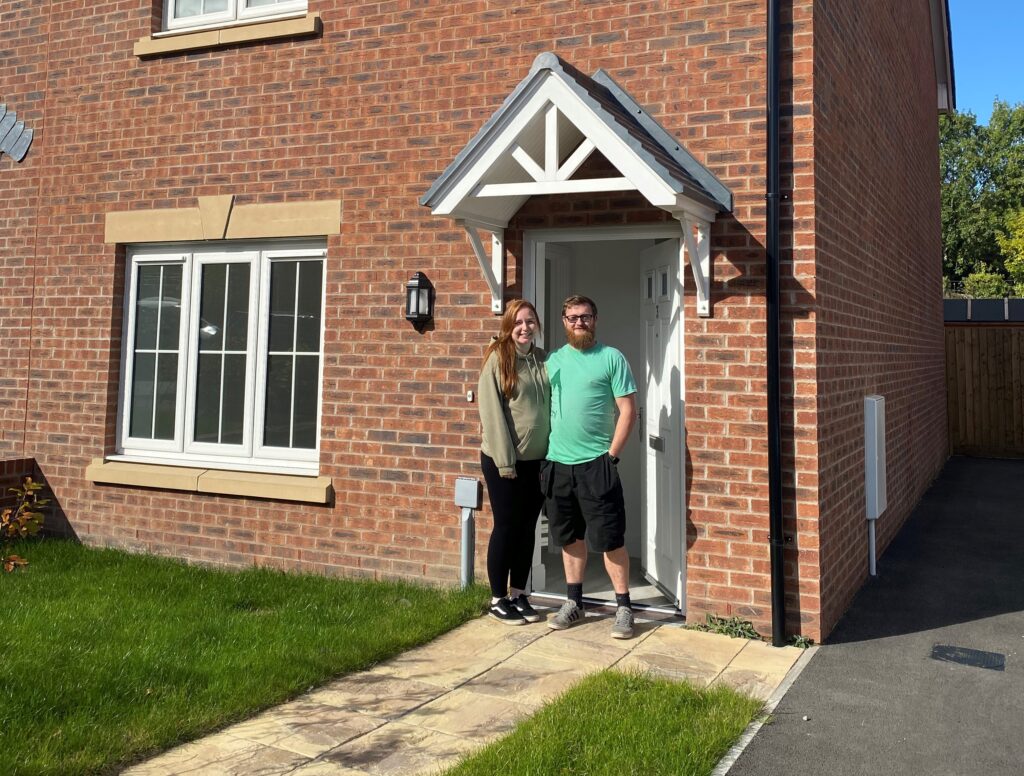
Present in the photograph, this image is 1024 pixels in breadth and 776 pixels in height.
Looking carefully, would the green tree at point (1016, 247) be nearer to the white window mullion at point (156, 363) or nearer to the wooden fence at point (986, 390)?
the wooden fence at point (986, 390)

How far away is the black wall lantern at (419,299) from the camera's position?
5594 mm

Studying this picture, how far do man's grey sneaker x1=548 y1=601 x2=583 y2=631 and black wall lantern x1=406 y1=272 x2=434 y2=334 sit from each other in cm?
213

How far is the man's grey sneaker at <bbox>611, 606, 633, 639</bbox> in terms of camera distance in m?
4.69

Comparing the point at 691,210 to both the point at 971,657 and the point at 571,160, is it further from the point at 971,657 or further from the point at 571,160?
the point at 971,657

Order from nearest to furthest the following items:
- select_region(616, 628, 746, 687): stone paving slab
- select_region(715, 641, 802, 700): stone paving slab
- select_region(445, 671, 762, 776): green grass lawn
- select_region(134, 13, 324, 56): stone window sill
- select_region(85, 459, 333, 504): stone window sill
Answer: select_region(445, 671, 762, 776): green grass lawn, select_region(715, 641, 802, 700): stone paving slab, select_region(616, 628, 746, 687): stone paving slab, select_region(85, 459, 333, 504): stone window sill, select_region(134, 13, 324, 56): stone window sill

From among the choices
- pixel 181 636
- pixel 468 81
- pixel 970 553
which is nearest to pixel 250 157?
pixel 468 81

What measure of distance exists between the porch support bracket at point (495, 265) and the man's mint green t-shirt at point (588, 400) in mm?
825

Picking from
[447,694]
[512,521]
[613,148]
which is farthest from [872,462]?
[447,694]

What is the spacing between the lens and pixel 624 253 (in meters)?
7.35

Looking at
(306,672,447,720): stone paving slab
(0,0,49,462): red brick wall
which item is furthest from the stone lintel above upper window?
(306,672,447,720): stone paving slab

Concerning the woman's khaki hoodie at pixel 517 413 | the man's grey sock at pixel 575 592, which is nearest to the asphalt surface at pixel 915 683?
the man's grey sock at pixel 575 592

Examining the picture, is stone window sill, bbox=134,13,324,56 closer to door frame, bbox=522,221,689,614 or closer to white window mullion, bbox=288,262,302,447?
white window mullion, bbox=288,262,302,447

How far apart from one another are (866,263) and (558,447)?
3191 millimetres

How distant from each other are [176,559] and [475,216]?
3.62 meters
